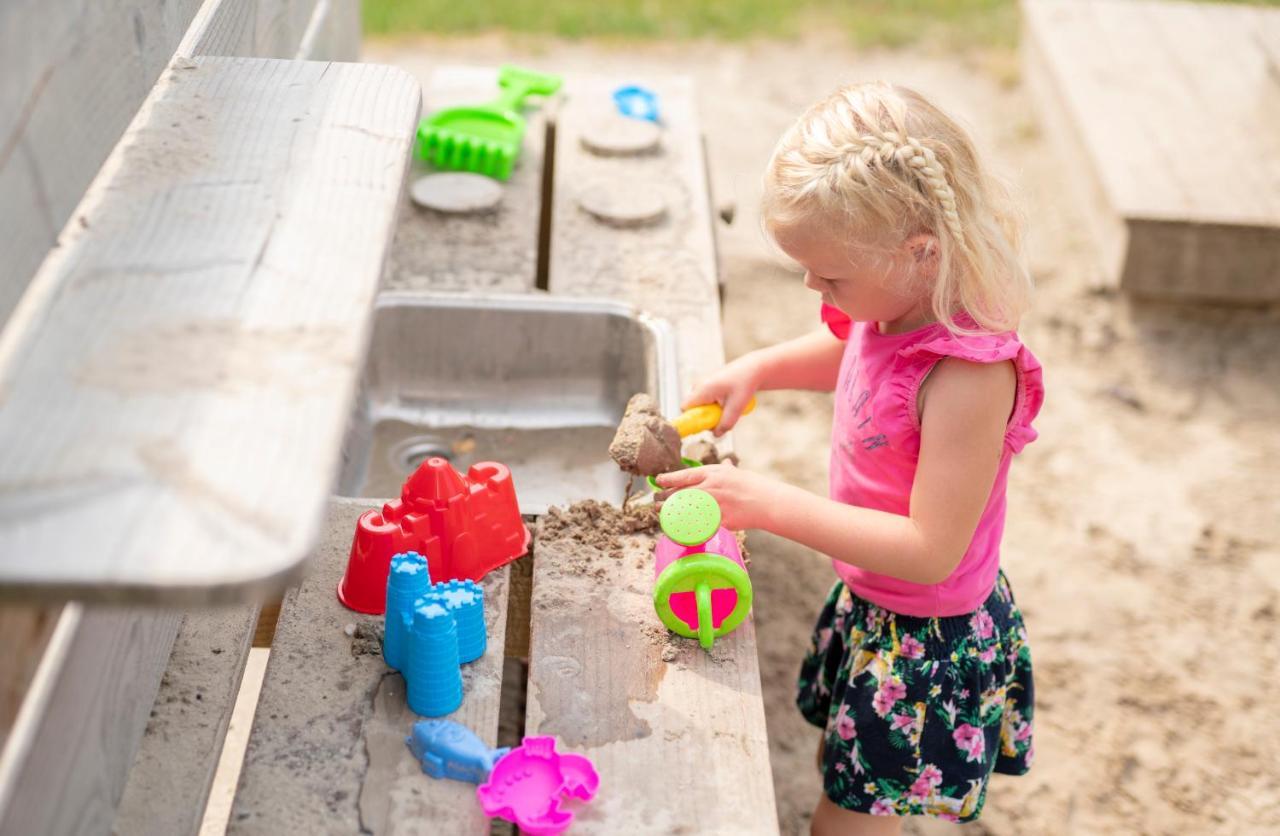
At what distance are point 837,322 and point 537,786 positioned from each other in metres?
0.86

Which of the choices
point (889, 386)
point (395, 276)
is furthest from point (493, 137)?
point (889, 386)

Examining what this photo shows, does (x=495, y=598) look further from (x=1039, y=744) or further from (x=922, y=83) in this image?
(x=922, y=83)

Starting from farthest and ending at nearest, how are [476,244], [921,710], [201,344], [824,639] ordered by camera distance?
[476,244] → [824,639] → [921,710] → [201,344]

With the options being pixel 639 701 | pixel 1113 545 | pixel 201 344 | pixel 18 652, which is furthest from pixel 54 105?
pixel 1113 545

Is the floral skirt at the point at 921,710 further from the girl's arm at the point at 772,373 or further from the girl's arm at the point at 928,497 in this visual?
the girl's arm at the point at 772,373

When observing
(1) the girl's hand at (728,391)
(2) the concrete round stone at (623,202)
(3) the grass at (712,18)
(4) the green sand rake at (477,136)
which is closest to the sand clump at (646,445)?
(1) the girl's hand at (728,391)

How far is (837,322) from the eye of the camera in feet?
6.33

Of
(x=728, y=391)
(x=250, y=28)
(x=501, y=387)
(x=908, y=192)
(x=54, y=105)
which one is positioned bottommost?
(x=501, y=387)

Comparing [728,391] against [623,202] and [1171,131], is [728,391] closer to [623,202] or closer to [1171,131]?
[623,202]

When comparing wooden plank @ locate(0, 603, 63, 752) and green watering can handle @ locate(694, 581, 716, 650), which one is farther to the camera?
green watering can handle @ locate(694, 581, 716, 650)

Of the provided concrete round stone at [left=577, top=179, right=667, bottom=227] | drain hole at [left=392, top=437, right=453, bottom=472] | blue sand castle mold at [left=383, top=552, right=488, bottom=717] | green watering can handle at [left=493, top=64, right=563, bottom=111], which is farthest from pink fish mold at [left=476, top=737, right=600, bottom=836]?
green watering can handle at [left=493, top=64, right=563, bottom=111]

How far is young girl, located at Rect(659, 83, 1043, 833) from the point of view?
155 centimetres

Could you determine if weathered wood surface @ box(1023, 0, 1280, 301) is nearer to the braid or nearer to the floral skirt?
the floral skirt

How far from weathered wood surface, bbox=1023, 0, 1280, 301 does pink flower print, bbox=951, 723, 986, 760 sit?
2101mm
